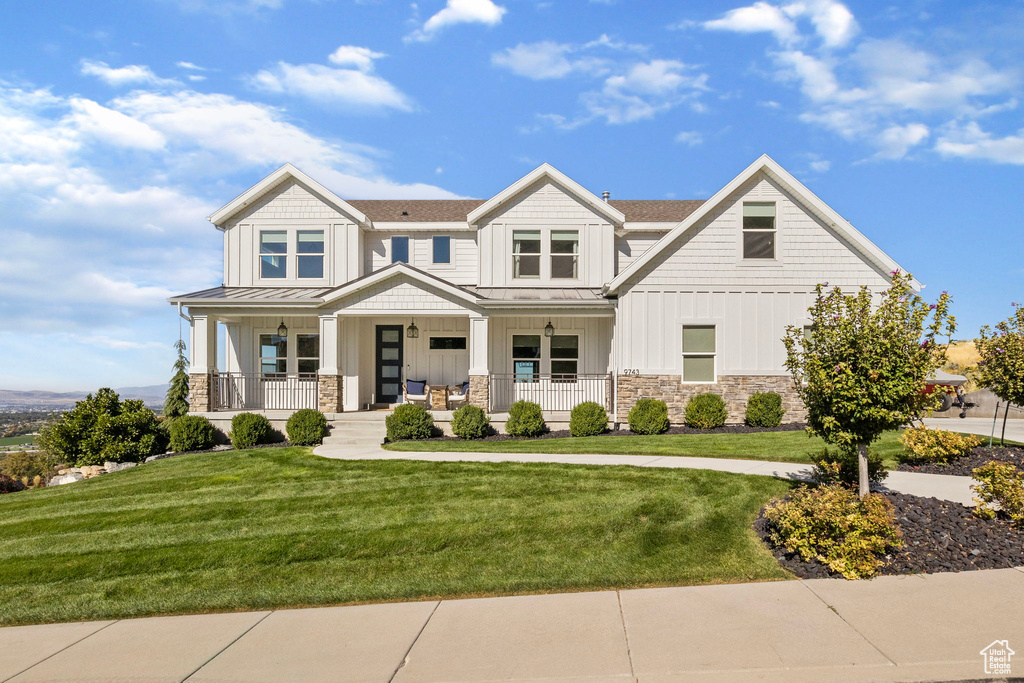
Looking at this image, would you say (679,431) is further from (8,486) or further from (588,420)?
(8,486)

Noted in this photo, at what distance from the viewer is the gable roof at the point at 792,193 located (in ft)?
50.9

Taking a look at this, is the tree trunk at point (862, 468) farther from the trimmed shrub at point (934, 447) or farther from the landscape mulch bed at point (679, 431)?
the landscape mulch bed at point (679, 431)

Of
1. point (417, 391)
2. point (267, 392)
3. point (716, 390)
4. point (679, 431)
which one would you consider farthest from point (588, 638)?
point (267, 392)

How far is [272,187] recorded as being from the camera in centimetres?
1788

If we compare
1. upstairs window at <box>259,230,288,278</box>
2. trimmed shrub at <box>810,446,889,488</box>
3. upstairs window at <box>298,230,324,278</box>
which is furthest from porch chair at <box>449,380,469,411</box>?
trimmed shrub at <box>810,446,889,488</box>

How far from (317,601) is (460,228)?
1382 cm

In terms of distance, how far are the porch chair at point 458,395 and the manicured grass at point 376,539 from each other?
236 inches

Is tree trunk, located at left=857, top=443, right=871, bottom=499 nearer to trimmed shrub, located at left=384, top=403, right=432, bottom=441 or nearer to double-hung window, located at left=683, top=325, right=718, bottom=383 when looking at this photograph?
double-hung window, located at left=683, top=325, right=718, bottom=383

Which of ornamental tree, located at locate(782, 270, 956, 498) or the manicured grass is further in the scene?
ornamental tree, located at locate(782, 270, 956, 498)

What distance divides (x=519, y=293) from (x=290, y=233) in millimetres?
7168

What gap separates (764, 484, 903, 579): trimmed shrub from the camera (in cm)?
593

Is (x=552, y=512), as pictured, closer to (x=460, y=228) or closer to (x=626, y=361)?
(x=626, y=361)

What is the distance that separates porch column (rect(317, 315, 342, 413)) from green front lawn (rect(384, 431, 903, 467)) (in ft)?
10.2

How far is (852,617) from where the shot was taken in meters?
4.98
